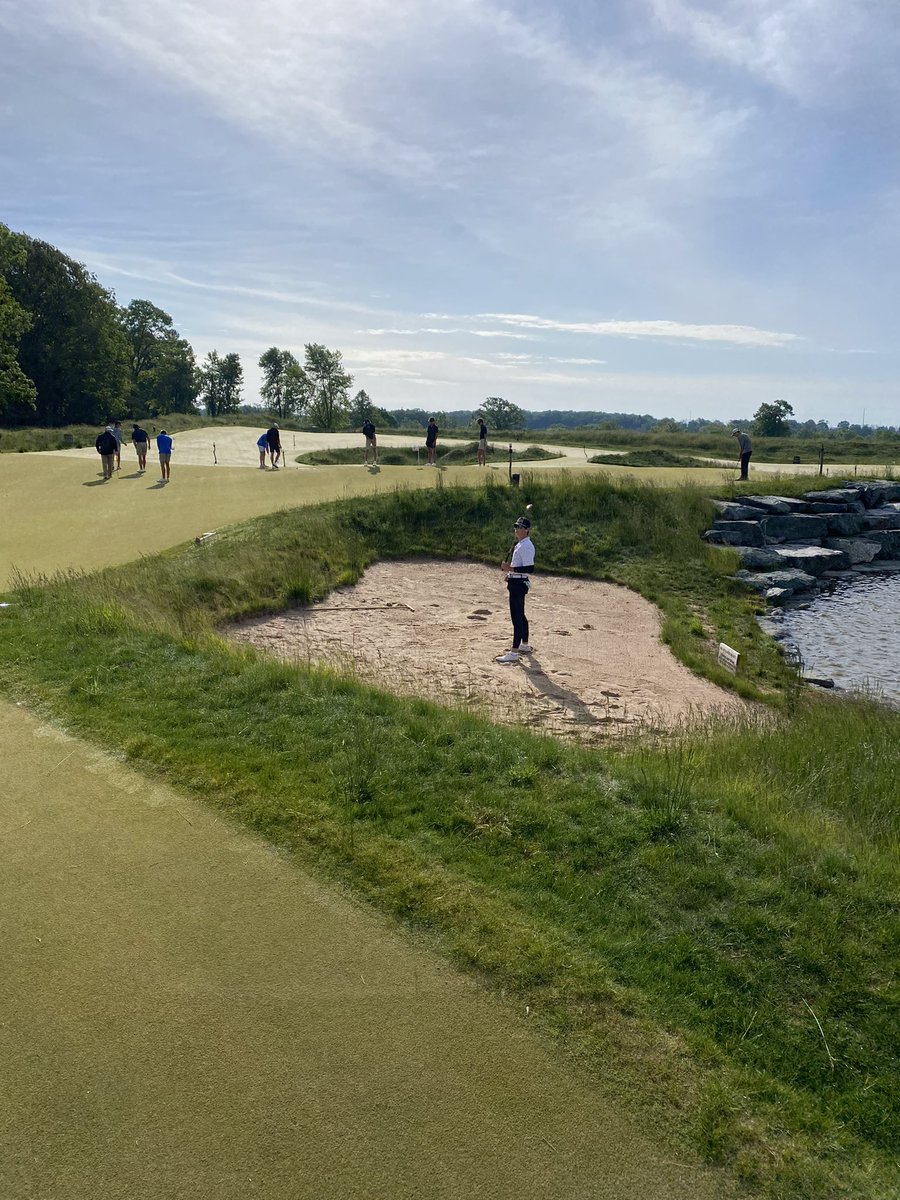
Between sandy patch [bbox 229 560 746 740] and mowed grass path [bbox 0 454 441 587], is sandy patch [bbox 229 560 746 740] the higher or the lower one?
the lower one

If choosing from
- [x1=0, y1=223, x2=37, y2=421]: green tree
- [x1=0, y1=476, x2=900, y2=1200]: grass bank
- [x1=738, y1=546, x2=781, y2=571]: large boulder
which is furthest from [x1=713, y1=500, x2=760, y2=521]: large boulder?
[x1=0, y1=223, x2=37, y2=421]: green tree

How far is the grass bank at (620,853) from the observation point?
3588 mm

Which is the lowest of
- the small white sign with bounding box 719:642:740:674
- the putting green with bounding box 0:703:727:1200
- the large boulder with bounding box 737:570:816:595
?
the small white sign with bounding box 719:642:740:674

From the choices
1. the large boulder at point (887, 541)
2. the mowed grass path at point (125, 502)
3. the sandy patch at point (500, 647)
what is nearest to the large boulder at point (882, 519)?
the large boulder at point (887, 541)

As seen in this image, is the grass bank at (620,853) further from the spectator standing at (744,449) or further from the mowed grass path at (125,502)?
the spectator standing at (744,449)

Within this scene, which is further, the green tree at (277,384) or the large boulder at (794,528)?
the green tree at (277,384)

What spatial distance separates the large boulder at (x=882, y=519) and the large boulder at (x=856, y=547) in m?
1.22

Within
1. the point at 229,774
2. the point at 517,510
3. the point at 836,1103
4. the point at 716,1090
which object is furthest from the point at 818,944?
the point at 517,510

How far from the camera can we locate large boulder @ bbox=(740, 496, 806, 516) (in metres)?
22.6

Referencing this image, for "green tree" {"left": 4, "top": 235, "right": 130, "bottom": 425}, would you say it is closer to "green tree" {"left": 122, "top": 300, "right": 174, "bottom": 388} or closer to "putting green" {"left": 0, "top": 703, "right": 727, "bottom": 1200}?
"green tree" {"left": 122, "top": 300, "right": 174, "bottom": 388}

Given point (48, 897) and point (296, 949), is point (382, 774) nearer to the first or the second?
point (296, 949)

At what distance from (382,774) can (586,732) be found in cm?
376

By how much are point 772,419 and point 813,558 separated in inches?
2748

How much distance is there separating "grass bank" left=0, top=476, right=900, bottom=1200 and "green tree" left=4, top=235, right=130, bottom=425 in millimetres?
59178
